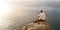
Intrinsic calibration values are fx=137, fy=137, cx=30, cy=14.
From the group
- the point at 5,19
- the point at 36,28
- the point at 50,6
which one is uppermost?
the point at 50,6

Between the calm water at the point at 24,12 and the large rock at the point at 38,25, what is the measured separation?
0.23 ft

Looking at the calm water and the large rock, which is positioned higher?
the calm water

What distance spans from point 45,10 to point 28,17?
0.99 feet

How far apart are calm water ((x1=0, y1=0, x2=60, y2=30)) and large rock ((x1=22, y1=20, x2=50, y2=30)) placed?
7cm

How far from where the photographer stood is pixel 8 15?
7.48 feet

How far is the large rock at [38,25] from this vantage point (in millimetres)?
2097

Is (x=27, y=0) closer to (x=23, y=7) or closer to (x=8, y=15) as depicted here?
(x=23, y=7)

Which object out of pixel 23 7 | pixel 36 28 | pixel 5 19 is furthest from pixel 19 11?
pixel 36 28

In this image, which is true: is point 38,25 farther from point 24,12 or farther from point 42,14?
point 24,12

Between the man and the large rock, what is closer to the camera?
the large rock

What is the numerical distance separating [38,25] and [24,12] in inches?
13.5

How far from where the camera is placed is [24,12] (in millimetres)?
2275

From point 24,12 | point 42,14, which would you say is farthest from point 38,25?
point 24,12

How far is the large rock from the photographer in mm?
2097
